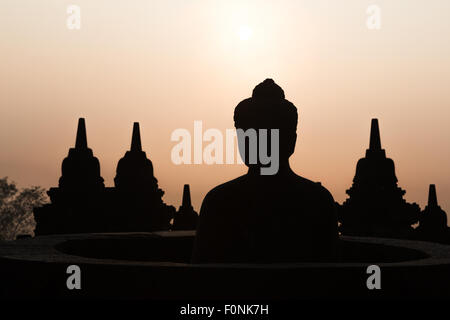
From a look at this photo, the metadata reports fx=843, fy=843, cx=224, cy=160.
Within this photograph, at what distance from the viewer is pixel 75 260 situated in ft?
23.9

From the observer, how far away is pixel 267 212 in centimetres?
802

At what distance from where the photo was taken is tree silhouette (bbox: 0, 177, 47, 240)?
55.8 metres

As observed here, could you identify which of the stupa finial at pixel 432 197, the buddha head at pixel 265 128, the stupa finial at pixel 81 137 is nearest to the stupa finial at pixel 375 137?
the stupa finial at pixel 432 197

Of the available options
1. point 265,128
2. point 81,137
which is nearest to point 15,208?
point 81,137

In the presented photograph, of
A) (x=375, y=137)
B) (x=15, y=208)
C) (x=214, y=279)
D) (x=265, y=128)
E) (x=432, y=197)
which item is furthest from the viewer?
(x=15, y=208)

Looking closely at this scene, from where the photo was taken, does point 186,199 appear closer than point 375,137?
Yes

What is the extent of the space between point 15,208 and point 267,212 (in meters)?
50.3

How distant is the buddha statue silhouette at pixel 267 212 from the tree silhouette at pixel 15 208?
162 feet

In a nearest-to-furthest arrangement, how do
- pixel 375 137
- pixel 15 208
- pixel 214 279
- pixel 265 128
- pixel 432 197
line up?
pixel 214 279
pixel 265 128
pixel 432 197
pixel 375 137
pixel 15 208

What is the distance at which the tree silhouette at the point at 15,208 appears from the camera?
55812 mm

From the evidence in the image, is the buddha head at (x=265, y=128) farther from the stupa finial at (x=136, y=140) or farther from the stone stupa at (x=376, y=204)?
the stupa finial at (x=136, y=140)

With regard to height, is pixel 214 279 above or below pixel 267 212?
below

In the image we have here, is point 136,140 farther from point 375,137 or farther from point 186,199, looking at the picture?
point 375,137

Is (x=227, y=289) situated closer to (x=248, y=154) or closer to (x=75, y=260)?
(x=75, y=260)
